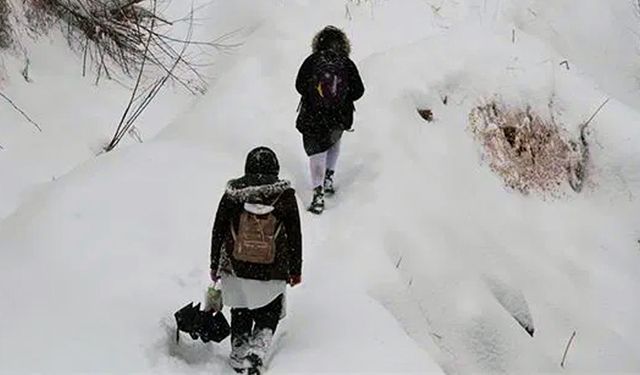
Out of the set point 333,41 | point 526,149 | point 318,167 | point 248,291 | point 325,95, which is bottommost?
point 526,149

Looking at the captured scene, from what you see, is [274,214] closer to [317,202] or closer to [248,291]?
[248,291]

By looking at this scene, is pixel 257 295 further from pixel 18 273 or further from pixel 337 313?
pixel 18 273

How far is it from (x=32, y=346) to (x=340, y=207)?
9.59ft

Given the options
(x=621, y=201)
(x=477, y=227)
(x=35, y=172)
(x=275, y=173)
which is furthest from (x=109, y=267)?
(x=621, y=201)

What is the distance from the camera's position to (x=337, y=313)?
17.4 ft

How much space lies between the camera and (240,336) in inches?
181

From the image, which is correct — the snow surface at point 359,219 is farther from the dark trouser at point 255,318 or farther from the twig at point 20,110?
the dark trouser at point 255,318

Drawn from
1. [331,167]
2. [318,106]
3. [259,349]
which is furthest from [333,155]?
[259,349]

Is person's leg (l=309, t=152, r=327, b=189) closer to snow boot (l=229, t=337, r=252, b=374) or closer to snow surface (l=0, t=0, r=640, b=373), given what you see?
snow surface (l=0, t=0, r=640, b=373)

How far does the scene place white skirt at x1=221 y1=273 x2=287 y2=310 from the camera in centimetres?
444

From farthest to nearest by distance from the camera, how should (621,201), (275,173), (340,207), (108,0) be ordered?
(108,0), (621,201), (340,207), (275,173)

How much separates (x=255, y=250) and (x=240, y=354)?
0.65m

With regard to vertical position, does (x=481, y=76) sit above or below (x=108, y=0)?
below

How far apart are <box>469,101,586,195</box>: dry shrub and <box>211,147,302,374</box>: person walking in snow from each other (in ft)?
15.1
